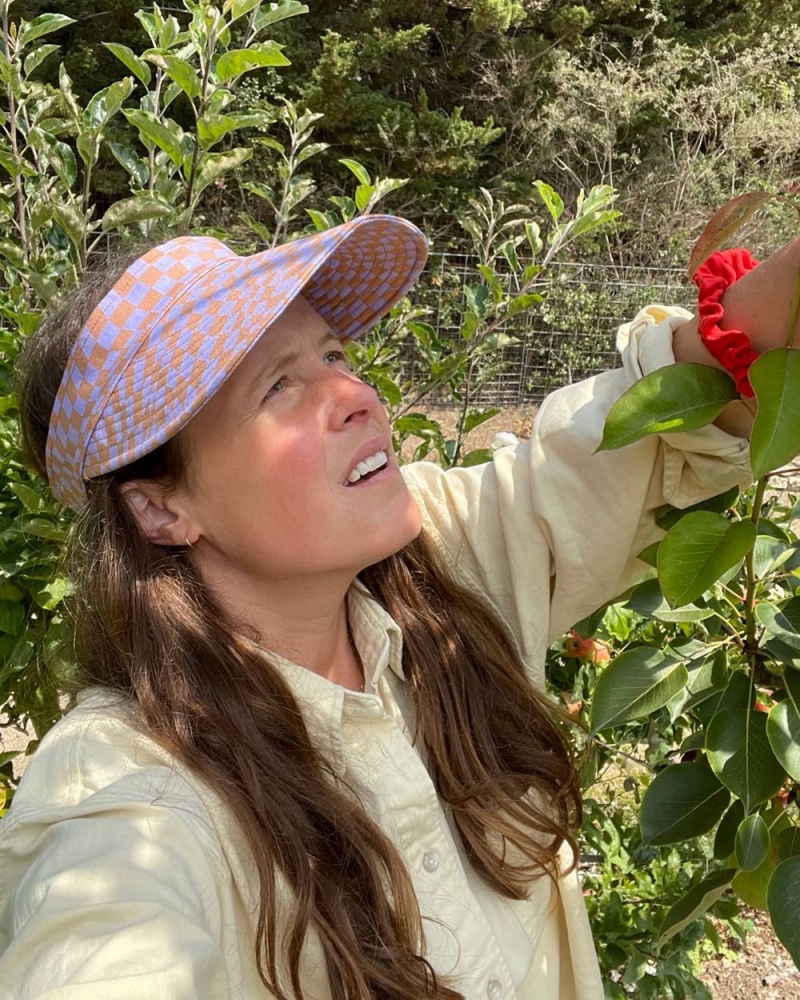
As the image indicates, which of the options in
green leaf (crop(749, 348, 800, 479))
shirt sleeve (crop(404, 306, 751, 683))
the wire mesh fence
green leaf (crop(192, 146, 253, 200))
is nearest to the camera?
green leaf (crop(749, 348, 800, 479))

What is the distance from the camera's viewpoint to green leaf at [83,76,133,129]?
1.57 metres

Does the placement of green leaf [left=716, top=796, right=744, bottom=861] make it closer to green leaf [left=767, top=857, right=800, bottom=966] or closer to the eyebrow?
green leaf [left=767, top=857, right=800, bottom=966]

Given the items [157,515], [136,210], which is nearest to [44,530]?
[157,515]

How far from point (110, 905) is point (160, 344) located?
628 millimetres

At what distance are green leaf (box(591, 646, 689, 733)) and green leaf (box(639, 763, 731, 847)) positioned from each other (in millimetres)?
109

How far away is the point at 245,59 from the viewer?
4.95 ft

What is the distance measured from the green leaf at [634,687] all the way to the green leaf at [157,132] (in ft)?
3.58

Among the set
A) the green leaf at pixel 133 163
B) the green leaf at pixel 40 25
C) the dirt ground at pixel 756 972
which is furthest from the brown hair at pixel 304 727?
the dirt ground at pixel 756 972

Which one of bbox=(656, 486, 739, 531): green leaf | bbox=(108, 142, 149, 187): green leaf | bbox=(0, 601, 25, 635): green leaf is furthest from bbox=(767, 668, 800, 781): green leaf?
bbox=(108, 142, 149, 187): green leaf

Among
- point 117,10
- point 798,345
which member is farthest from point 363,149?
point 798,345

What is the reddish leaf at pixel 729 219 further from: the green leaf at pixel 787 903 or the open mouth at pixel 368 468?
the green leaf at pixel 787 903

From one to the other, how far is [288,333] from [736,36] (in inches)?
654

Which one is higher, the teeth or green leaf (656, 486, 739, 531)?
the teeth

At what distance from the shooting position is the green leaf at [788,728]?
1.03 meters
